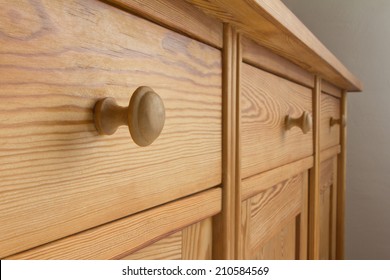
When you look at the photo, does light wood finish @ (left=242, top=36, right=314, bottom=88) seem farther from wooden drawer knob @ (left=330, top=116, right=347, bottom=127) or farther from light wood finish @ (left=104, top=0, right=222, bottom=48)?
wooden drawer knob @ (left=330, top=116, right=347, bottom=127)

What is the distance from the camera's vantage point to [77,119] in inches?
11.7

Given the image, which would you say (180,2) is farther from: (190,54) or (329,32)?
(329,32)

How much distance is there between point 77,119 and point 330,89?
1.00 m

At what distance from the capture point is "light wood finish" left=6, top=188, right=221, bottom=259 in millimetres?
290

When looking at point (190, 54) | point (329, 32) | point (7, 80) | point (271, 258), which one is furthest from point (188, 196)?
point (329, 32)

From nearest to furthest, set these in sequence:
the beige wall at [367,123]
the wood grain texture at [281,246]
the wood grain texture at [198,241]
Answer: the wood grain texture at [198,241] → the wood grain texture at [281,246] → the beige wall at [367,123]

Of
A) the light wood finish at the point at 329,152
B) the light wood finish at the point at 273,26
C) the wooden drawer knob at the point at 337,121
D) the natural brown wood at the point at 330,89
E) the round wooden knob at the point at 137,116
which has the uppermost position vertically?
the light wood finish at the point at 273,26

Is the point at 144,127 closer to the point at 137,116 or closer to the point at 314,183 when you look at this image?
the point at 137,116

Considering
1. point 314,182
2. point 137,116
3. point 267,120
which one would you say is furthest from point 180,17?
point 314,182

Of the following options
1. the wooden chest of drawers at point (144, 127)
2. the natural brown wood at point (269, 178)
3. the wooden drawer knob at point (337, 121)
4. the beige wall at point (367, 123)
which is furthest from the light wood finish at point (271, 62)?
the beige wall at point (367, 123)

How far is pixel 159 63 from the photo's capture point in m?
0.38

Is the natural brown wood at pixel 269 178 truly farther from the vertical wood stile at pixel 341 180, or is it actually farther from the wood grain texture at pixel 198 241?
the vertical wood stile at pixel 341 180

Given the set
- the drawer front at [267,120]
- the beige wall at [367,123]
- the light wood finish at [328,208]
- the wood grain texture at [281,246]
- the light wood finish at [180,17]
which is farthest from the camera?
the beige wall at [367,123]

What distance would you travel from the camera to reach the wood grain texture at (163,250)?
1.25 feet
